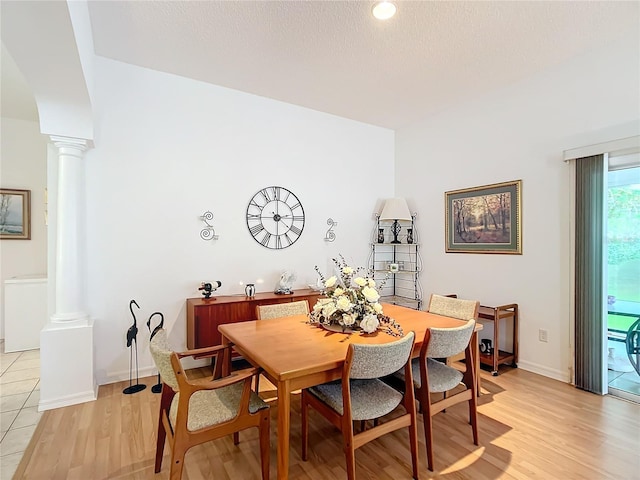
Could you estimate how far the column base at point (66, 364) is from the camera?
2.58 metres

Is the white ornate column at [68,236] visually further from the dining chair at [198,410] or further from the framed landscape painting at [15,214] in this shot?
the framed landscape painting at [15,214]

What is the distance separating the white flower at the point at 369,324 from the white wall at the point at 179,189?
1.99m

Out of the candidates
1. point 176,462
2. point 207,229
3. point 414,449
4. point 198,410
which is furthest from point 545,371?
point 207,229

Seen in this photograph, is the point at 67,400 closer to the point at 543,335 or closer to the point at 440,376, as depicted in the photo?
the point at 440,376

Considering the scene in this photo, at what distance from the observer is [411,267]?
4.73 meters

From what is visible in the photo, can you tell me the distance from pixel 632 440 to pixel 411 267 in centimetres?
284

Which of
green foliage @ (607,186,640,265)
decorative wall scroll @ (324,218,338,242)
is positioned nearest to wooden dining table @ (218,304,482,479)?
green foliage @ (607,186,640,265)

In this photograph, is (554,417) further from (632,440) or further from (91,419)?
(91,419)

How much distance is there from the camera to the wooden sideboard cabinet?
3109mm

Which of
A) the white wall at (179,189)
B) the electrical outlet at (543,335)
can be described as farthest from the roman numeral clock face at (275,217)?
the electrical outlet at (543,335)

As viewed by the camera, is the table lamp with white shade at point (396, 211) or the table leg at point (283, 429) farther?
the table lamp with white shade at point (396, 211)

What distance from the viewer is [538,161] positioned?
3.29m

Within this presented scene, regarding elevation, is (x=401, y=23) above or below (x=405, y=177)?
above

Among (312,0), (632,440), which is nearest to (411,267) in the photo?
(632,440)
